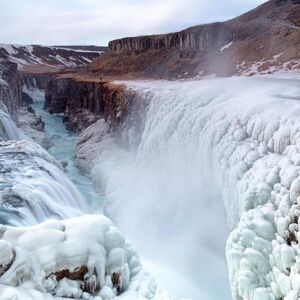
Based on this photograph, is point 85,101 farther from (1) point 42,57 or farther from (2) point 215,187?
(1) point 42,57

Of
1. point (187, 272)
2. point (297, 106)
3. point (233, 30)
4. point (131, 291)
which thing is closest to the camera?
point (131, 291)

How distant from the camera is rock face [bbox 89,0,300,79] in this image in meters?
26.7

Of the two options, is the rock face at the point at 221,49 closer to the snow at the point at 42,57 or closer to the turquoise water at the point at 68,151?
the turquoise water at the point at 68,151

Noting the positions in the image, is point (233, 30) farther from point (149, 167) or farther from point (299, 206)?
point (299, 206)

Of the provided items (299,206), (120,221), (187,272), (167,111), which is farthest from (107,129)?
(299,206)

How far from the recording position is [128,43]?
47.2m

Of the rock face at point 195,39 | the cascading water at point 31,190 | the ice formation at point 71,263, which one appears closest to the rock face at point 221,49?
the rock face at point 195,39

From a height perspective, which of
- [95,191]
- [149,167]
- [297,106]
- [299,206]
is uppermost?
[297,106]

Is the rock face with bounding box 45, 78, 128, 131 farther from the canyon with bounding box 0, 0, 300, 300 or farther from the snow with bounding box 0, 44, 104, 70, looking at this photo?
the snow with bounding box 0, 44, 104, 70

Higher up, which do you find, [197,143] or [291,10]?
[291,10]

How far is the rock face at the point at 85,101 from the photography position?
22.3m

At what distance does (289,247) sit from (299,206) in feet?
2.05

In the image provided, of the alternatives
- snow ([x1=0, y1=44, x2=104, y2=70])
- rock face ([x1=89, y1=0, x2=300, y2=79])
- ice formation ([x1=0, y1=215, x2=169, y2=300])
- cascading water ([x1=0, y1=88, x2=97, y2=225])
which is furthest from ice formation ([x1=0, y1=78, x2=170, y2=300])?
snow ([x1=0, y1=44, x2=104, y2=70])

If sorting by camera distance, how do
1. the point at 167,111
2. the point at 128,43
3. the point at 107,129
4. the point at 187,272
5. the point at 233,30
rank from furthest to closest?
the point at 128,43, the point at 233,30, the point at 107,129, the point at 167,111, the point at 187,272
